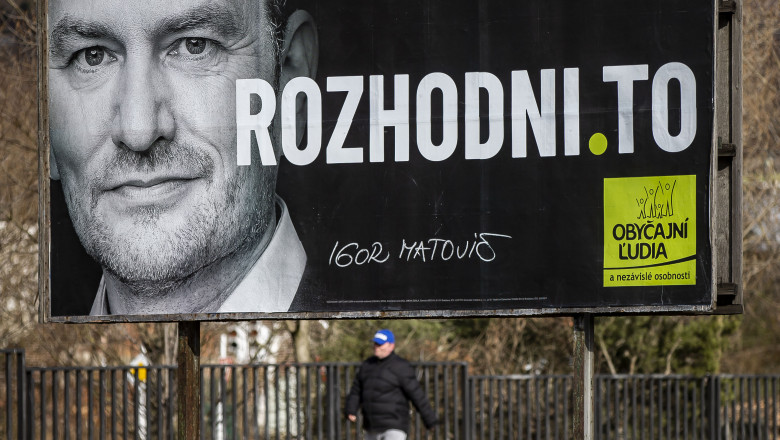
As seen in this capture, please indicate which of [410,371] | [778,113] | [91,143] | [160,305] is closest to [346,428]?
[410,371]

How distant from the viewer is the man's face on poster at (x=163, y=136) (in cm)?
1184

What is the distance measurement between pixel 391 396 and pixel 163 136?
339cm

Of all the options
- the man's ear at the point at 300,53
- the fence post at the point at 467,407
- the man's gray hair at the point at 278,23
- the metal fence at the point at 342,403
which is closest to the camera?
the man's ear at the point at 300,53

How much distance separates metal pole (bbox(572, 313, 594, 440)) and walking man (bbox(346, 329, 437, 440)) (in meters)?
1.98

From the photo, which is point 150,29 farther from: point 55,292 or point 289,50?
point 55,292

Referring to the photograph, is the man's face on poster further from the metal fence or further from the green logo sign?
the green logo sign

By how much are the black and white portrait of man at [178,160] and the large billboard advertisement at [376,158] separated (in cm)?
2

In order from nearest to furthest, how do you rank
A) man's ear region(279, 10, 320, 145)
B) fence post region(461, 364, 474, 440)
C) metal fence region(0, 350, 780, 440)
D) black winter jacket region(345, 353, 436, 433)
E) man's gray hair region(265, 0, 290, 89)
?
man's ear region(279, 10, 320, 145) → man's gray hair region(265, 0, 290, 89) → black winter jacket region(345, 353, 436, 433) → metal fence region(0, 350, 780, 440) → fence post region(461, 364, 474, 440)

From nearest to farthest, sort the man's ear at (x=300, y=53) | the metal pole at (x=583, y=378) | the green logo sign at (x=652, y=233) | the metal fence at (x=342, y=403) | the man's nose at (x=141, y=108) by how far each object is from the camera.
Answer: the green logo sign at (x=652, y=233) < the metal pole at (x=583, y=378) < the man's ear at (x=300, y=53) < the man's nose at (x=141, y=108) < the metal fence at (x=342, y=403)

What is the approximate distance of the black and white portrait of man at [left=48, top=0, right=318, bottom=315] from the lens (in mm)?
11773

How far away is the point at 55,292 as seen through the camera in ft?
39.9

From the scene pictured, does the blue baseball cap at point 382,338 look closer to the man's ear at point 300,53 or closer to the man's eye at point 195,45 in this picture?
the man's ear at point 300,53

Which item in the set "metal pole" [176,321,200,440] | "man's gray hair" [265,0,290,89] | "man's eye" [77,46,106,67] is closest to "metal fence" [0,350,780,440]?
"metal pole" [176,321,200,440]

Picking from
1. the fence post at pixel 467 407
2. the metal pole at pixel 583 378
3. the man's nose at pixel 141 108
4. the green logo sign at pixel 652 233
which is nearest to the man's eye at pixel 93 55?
the man's nose at pixel 141 108
